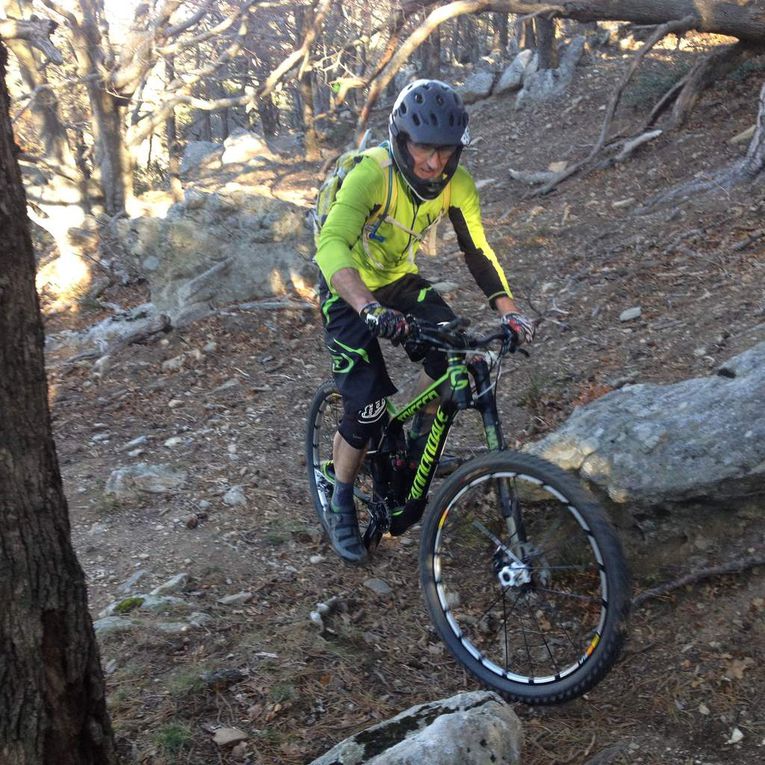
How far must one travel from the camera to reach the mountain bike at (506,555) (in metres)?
2.84

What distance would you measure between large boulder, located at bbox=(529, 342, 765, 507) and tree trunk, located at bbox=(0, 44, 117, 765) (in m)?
2.40

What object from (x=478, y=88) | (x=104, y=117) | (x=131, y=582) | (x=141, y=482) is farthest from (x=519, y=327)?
(x=478, y=88)

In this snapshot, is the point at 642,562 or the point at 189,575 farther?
the point at 189,575

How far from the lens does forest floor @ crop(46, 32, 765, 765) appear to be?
2881 mm

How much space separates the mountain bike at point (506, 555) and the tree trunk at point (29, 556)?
1.57 meters

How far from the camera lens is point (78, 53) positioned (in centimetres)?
1562

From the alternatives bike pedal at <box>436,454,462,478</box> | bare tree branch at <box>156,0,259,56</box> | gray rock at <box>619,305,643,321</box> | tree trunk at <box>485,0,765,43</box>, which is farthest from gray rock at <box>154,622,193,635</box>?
bare tree branch at <box>156,0,259,56</box>

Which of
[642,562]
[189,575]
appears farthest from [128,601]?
[642,562]

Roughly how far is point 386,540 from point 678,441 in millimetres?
1827

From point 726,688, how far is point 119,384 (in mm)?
6380

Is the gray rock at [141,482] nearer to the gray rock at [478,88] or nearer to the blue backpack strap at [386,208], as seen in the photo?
the blue backpack strap at [386,208]

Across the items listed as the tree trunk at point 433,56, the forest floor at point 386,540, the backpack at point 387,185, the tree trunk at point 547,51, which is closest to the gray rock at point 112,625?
the forest floor at point 386,540

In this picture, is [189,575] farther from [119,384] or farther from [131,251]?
[131,251]

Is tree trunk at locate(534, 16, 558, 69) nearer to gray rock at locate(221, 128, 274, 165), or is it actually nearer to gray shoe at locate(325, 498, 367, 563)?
gray rock at locate(221, 128, 274, 165)
